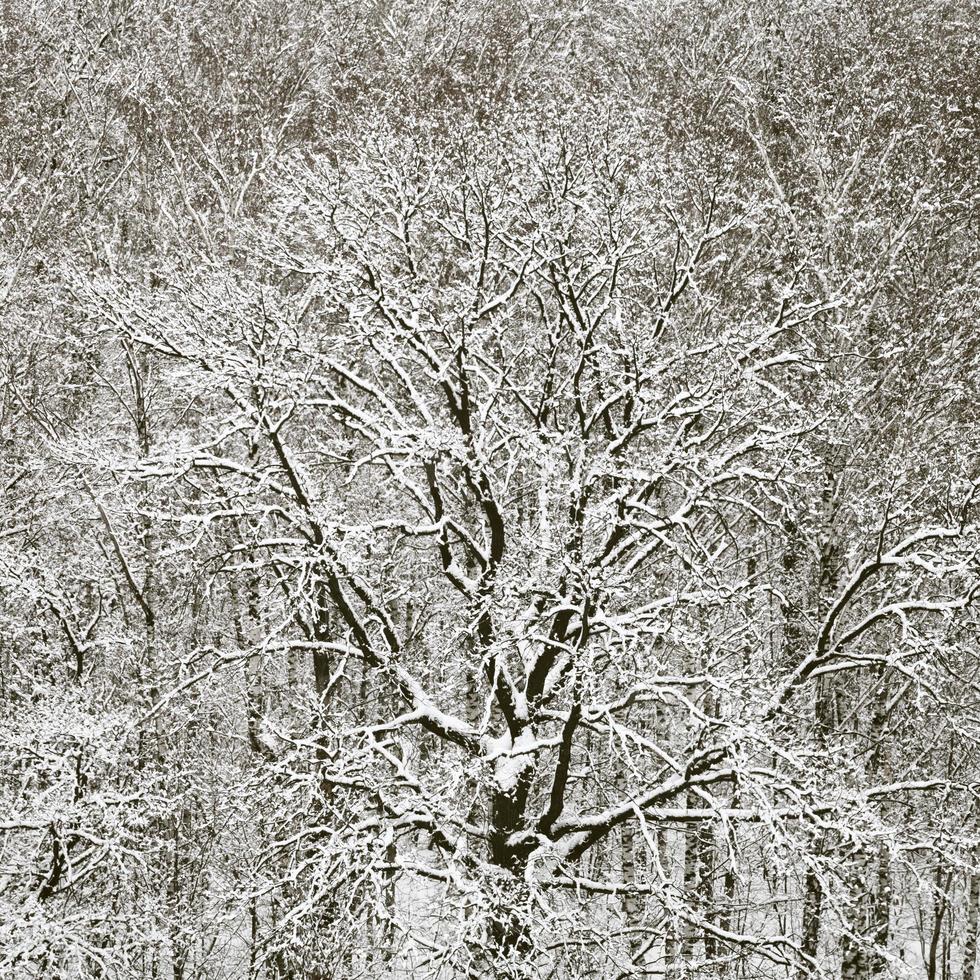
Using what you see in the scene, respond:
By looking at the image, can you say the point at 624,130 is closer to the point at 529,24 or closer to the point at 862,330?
the point at 862,330

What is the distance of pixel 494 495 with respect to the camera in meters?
11.8

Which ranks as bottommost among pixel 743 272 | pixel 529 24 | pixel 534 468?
pixel 534 468

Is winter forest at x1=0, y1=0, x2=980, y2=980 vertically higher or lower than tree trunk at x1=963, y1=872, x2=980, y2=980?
higher

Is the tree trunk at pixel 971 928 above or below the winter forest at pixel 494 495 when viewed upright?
below

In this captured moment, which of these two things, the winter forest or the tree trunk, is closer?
the winter forest

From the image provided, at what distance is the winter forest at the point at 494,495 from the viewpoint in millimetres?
10383

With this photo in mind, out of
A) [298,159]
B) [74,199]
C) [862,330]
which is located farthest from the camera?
[74,199]

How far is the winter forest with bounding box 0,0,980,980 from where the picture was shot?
1038cm

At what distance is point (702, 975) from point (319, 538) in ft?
18.0

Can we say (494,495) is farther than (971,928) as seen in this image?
No

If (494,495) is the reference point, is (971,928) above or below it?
below

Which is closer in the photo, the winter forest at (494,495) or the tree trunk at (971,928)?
the winter forest at (494,495)

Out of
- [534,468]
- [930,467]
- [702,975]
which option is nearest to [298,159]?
[534,468]

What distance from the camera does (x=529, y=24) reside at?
24.3 meters
